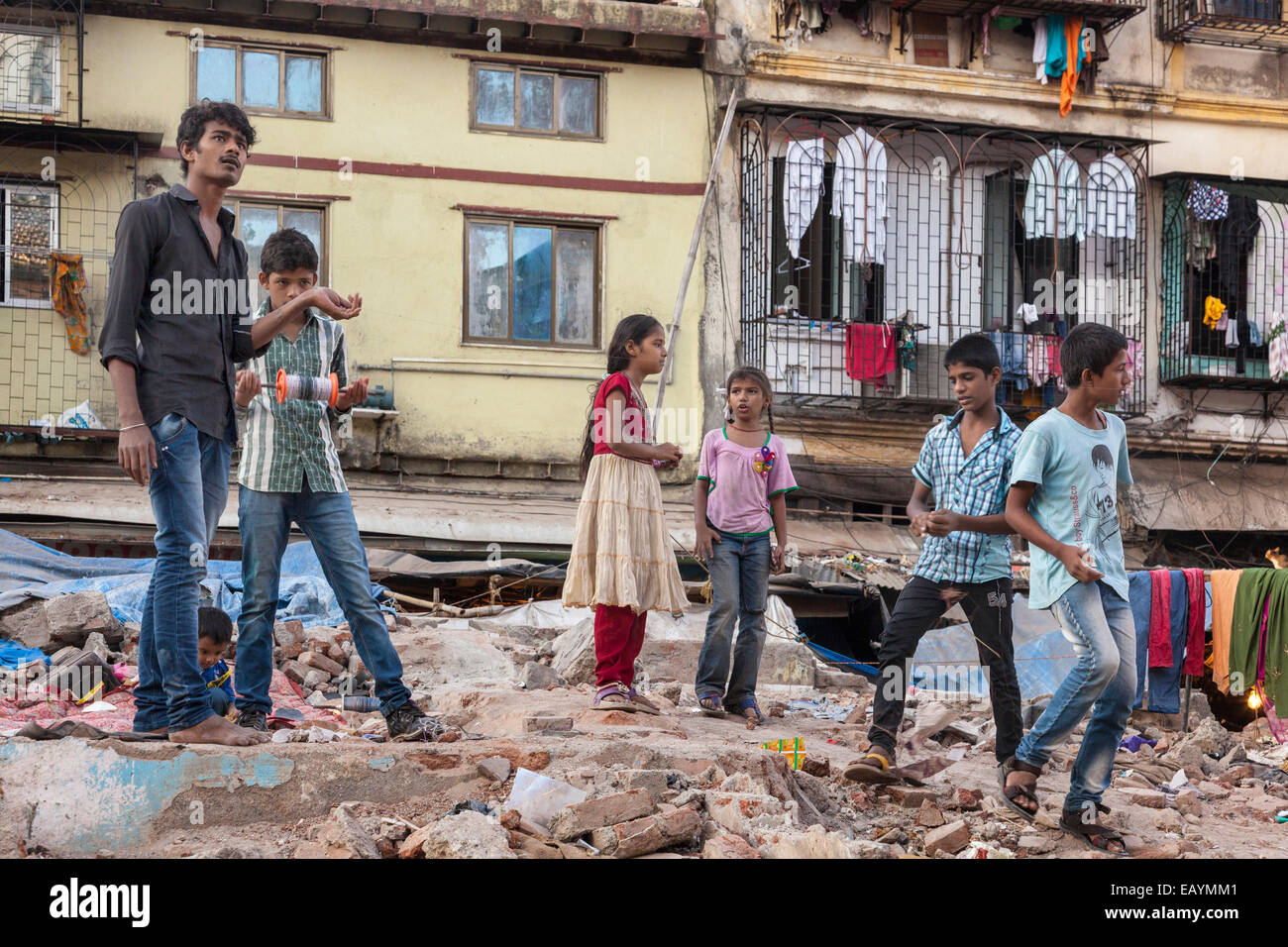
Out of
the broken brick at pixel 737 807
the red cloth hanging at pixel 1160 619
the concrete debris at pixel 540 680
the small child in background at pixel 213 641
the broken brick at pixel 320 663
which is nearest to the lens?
the broken brick at pixel 737 807

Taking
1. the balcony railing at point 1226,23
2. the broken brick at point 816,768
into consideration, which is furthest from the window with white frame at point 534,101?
the broken brick at point 816,768

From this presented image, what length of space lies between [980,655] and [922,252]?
11007 millimetres

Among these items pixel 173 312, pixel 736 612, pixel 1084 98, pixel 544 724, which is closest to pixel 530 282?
pixel 1084 98

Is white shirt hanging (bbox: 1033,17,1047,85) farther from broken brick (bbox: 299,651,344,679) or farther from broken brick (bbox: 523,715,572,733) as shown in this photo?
broken brick (bbox: 523,715,572,733)

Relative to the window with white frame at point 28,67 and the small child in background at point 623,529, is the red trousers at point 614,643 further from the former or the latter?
the window with white frame at point 28,67

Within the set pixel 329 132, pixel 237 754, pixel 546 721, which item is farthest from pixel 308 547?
pixel 237 754

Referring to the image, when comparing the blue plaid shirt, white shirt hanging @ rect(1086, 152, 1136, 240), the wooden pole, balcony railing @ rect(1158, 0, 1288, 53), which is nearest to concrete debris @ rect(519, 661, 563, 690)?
the blue plaid shirt

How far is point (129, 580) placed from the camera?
10.2 meters

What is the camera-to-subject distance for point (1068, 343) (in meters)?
5.21

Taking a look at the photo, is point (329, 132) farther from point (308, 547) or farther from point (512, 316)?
point (308, 547)

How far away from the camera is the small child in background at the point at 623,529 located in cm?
629

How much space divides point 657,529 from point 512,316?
916 centimetres

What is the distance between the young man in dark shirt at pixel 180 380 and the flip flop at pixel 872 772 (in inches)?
92.1

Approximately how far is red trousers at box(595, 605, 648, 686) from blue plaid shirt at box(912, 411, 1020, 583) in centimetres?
143
